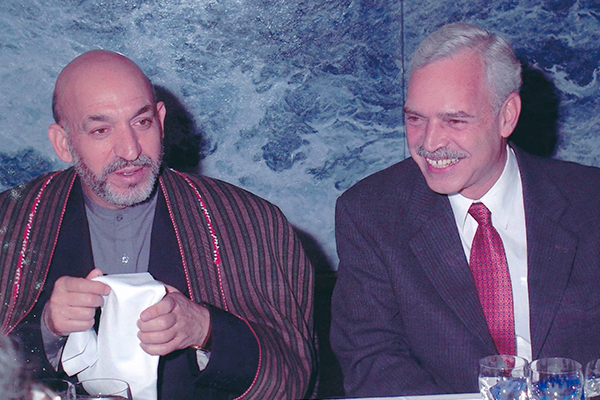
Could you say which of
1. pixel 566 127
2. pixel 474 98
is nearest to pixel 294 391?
pixel 474 98

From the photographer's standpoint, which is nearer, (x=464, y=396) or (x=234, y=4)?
(x=464, y=396)

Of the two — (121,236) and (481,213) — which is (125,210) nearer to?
(121,236)

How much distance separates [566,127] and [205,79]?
1.94 m

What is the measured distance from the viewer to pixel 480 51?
2111 mm

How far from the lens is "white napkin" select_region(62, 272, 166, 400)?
1665 millimetres

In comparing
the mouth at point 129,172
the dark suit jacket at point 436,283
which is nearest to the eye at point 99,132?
the mouth at point 129,172

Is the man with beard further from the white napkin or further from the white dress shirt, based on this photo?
the white dress shirt

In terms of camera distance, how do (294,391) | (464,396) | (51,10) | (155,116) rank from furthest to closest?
1. (51,10)
2. (155,116)
3. (294,391)
4. (464,396)

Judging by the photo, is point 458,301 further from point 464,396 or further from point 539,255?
point 464,396

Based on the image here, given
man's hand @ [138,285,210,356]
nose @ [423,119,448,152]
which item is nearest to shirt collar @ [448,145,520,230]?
nose @ [423,119,448,152]

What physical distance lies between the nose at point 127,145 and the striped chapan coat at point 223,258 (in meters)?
0.23

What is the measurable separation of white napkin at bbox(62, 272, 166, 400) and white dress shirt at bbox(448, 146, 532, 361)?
3.42 feet

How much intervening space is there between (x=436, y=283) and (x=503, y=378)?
0.69 m

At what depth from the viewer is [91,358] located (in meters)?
1.75
